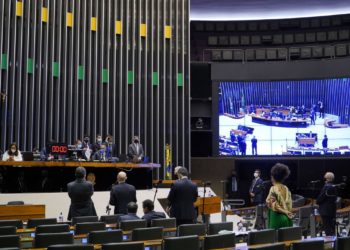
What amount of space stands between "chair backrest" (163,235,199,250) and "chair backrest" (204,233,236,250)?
0.44 feet

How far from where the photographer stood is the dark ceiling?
63.8ft

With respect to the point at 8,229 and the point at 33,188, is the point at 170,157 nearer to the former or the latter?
the point at 33,188

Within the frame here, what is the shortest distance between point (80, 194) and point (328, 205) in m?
4.26

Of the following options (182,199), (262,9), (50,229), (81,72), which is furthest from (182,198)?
(262,9)

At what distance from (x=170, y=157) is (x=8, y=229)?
11.9 m

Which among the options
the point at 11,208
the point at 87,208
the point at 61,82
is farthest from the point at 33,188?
the point at 61,82

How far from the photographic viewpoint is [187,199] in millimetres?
7402

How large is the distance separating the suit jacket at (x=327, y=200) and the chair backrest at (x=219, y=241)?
417cm

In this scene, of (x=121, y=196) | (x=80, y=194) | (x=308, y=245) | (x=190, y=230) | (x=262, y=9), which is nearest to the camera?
(x=308, y=245)

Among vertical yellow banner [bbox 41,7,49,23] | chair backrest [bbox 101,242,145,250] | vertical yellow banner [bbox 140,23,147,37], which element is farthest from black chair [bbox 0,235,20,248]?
vertical yellow banner [bbox 140,23,147,37]

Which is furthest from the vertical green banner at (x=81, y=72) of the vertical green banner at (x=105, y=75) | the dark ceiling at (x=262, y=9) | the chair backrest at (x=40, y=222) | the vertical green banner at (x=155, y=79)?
the chair backrest at (x=40, y=222)

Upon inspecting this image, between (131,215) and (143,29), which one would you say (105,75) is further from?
(131,215)

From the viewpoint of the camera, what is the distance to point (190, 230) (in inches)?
233

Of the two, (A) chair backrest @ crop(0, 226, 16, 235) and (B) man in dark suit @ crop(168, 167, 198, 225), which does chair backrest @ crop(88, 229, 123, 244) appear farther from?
(B) man in dark suit @ crop(168, 167, 198, 225)
